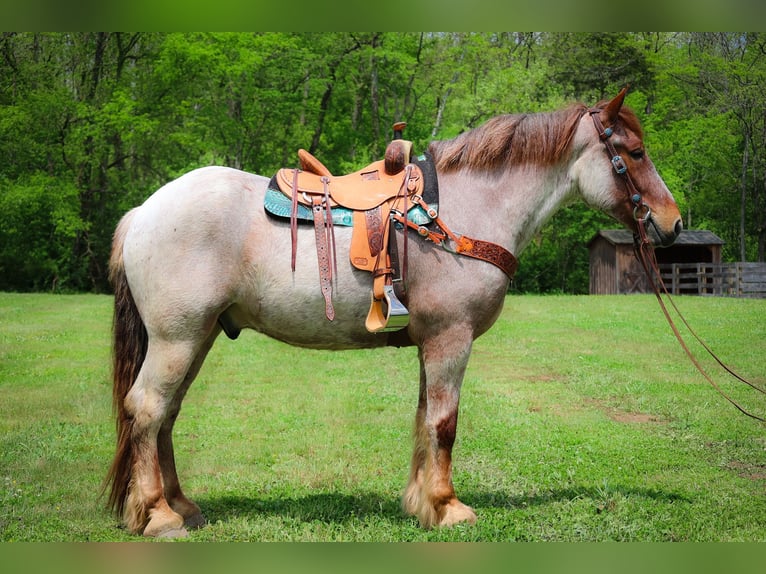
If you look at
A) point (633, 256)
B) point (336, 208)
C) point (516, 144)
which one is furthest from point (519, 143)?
point (633, 256)

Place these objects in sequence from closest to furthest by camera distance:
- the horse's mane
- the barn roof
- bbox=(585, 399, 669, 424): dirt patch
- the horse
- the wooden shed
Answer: the horse → the horse's mane → bbox=(585, 399, 669, 424): dirt patch → the barn roof → the wooden shed

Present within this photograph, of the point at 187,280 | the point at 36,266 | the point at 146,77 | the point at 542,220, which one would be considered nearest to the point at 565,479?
the point at 542,220

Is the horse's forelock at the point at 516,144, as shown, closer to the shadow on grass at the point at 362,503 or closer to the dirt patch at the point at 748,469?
the shadow on grass at the point at 362,503

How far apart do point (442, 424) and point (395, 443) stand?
8.35 ft

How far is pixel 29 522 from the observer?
14.5ft

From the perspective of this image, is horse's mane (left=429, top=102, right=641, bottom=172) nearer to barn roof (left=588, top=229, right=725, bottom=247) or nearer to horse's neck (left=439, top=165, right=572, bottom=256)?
horse's neck (left=439, top=165, right=572, bottom=256)

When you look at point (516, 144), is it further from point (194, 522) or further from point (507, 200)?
point (194, 522)

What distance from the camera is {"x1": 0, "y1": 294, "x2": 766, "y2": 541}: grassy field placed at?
14.5ft

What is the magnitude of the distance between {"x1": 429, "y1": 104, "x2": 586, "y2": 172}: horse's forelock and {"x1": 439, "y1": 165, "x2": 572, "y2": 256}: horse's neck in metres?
0.07

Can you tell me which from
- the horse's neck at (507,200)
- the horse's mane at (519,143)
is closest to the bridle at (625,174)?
the horse's mane at (519,143)

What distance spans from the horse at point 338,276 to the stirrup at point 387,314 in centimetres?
12

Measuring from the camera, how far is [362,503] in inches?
191

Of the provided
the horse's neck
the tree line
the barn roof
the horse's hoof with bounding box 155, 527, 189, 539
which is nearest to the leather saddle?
the horse's neck

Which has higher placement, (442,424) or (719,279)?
(442,424)
